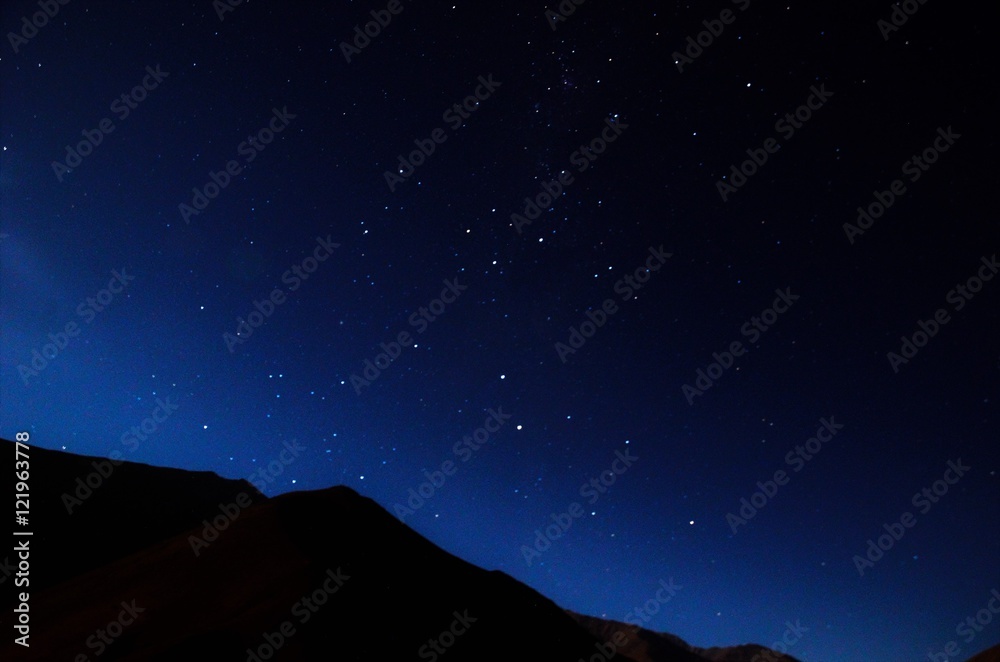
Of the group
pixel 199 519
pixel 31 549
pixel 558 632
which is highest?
pixel 199 519

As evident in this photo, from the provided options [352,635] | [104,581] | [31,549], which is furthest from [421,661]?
[31,549]

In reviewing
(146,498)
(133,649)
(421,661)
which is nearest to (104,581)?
(133,649)

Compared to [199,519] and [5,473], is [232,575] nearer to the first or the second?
[5,473]

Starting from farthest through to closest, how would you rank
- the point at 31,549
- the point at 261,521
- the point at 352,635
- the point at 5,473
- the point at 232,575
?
1. the point at 5,473
2. the point at 31,549
3. the point at 261,521
4. the point at 232,575
5. the point at 352,635

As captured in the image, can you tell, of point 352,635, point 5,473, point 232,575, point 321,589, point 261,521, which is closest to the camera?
point 352,635

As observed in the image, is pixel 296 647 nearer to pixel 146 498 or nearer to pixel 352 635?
pixel 352 635

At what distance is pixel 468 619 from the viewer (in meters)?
9.53

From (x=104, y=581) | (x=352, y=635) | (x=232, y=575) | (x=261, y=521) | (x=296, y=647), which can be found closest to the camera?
(x=296, y=647)

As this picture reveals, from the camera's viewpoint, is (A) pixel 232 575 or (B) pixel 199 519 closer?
(A) pixel 232 575

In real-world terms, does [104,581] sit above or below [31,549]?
below

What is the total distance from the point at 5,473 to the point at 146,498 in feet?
16.0

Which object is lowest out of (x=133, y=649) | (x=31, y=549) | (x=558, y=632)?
(x=558, y=632)

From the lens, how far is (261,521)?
11227 mm

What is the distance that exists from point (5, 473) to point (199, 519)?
656 cm
